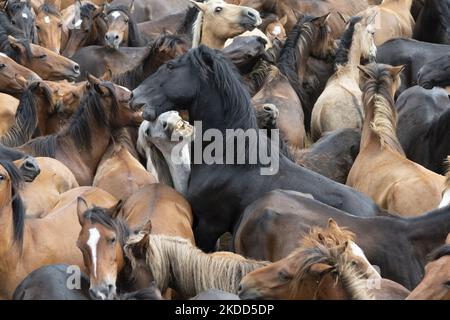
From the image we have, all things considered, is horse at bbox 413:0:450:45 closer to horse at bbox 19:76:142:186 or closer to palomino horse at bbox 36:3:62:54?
palomino horse at bbox 36:3:62:54

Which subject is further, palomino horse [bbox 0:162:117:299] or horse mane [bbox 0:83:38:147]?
horse mane [bbox 0:83:38:147]

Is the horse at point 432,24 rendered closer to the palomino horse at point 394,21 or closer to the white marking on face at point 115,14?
the palomino horse at point 394,21

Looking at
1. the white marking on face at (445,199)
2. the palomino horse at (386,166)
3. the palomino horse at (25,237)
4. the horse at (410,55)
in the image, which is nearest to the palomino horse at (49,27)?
the horse at (410,55)

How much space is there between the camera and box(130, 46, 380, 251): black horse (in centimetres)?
771

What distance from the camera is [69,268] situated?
5980 millimetres

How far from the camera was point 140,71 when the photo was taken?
10141 millimetres

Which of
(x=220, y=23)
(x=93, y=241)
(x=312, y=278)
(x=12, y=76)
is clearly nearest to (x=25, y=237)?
(x=93, y=241)

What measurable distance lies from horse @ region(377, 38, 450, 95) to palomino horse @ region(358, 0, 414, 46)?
0.85m

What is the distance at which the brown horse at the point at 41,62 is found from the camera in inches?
401

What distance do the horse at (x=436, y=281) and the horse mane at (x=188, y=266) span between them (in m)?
0.84

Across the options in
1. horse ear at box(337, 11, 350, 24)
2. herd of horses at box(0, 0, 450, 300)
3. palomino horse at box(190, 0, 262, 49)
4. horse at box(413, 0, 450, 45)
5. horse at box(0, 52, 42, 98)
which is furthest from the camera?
horse at box(413, 0, 450, 45)

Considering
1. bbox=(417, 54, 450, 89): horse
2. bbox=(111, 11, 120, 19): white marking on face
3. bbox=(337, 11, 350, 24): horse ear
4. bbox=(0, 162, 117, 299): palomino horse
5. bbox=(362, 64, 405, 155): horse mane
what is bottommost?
bbox=(337, 11, 350, 24): horse ear

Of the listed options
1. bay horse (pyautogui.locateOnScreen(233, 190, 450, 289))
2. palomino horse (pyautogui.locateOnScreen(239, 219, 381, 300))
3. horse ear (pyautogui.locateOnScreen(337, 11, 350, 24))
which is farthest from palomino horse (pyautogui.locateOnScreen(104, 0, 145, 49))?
palomino horse (pyautogui.locateOnScreen(239, 219, 381, 300))

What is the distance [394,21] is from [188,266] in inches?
248
